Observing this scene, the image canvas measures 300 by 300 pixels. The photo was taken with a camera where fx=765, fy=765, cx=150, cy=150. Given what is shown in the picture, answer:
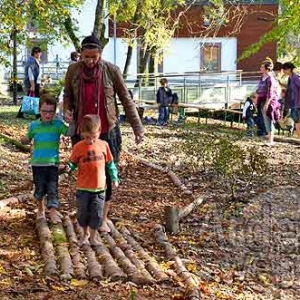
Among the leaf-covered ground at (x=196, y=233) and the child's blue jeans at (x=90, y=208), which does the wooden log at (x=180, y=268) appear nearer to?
the leaf-covered ground at (x=196, y=233)

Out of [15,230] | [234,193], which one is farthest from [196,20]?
[15,230]

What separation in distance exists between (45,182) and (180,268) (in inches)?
75.9

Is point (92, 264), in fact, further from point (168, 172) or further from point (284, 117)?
point (284, 117)

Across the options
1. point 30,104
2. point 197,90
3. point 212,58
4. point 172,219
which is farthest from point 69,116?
point 212,58

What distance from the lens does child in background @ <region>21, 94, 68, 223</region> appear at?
23.6ft

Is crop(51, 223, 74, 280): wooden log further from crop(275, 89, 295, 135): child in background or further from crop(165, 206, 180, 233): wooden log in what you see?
crop(275, 89, 295, 135): child in background

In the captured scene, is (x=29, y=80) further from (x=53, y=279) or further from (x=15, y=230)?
(x=53, y=279)

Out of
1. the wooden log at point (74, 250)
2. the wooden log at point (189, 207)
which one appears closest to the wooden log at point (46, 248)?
the wooden log at point (74, 250)

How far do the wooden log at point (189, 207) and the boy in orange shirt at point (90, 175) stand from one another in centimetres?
160

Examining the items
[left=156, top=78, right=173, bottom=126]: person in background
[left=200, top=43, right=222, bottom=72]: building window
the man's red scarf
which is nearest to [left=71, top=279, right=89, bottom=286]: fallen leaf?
the man's red scarf

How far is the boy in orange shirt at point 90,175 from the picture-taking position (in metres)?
6.46

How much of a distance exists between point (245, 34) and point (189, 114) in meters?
21.0

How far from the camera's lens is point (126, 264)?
229 inches

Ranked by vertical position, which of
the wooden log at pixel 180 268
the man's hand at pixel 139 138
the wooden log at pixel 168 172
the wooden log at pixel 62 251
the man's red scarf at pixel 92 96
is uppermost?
the man's red scarf at pixel 92 96
